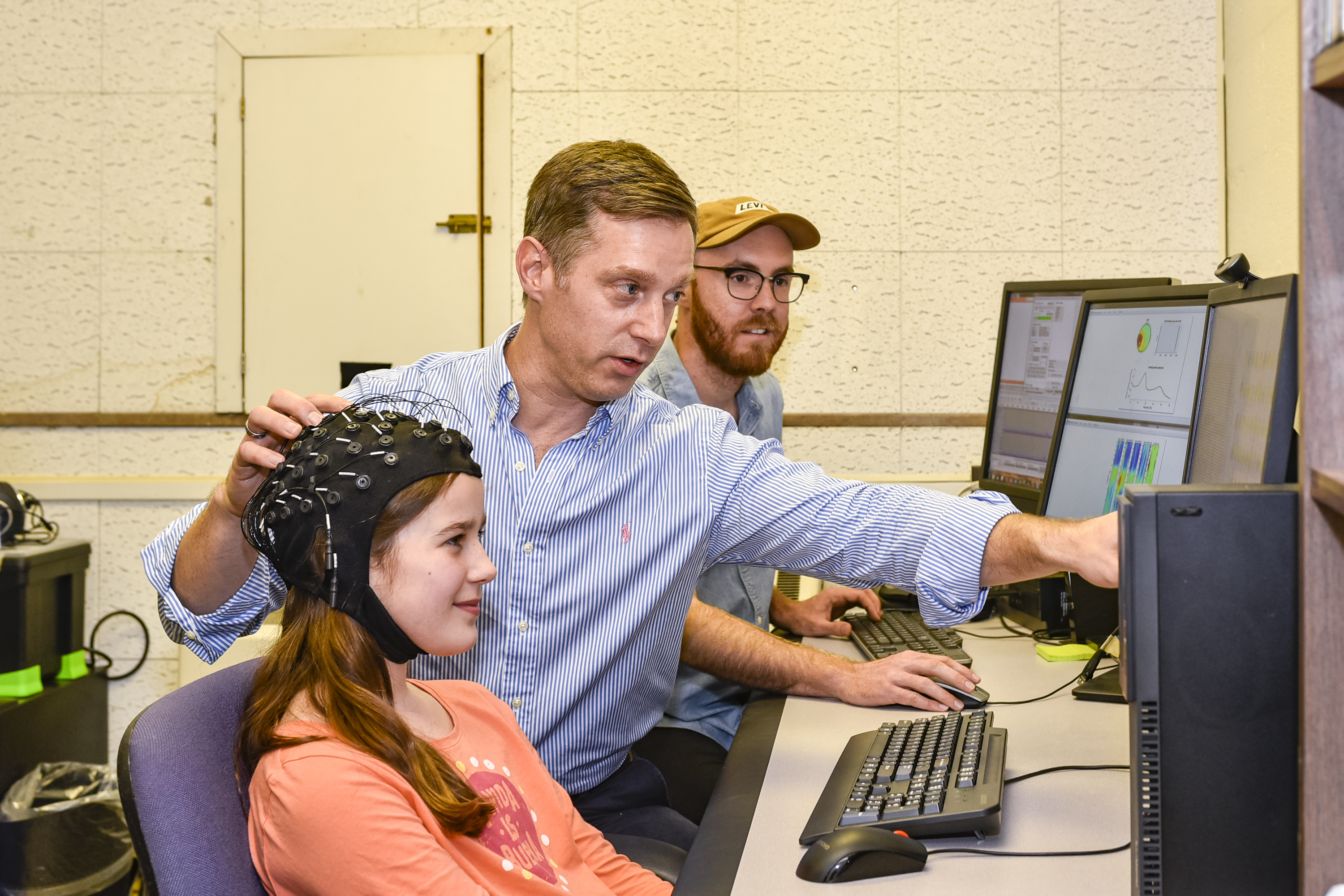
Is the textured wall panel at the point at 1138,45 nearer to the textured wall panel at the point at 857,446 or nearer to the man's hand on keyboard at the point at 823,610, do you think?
the textured wall panel at the point at 857,446

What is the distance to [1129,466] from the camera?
1.61 meters

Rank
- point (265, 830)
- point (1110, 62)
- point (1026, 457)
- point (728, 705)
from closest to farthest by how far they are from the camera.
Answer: point (265, 830) < point (728, 705) < point (1026, 457) < point (1110, 62)

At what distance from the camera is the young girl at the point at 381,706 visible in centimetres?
87

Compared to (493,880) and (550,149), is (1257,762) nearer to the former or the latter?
(493,880)

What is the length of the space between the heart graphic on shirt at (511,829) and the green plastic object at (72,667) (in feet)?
7.51

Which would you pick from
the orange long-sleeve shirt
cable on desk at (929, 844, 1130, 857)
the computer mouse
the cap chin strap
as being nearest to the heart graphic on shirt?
the orange long-sleeve shirt

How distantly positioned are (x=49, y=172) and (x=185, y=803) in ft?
9.67

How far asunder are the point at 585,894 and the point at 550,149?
8.03 ft

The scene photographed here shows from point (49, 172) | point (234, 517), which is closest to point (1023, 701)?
point (234, 517)

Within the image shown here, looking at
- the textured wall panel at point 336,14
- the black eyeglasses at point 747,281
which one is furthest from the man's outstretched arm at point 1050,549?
the textured wall panel at point 336,14

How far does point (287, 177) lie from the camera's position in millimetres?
3125

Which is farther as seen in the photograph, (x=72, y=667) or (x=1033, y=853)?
(x=72, y=667)

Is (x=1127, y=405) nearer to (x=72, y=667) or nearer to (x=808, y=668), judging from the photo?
(x=808, y=668)

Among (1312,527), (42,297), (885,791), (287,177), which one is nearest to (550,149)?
(287,177)
